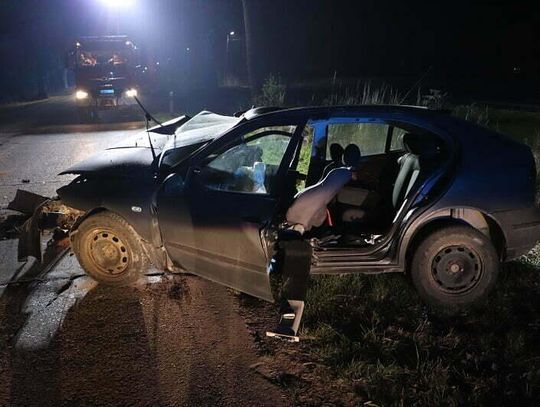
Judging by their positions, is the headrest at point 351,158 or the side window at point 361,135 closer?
the headrest at point 351,158

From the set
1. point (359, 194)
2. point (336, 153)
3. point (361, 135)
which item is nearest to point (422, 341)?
point (359, 194)

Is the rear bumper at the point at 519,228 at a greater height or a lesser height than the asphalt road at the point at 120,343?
greater

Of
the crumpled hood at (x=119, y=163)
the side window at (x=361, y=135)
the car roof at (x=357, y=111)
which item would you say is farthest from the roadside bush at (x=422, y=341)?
the side window at (x=361, y=135)

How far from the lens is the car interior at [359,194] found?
3.36 meters

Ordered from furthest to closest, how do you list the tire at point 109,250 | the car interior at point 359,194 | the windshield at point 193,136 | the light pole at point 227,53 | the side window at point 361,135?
the light pole at point 227,53 → the side window at point 361,135 → the windshield at point 193,136 → the tire at point 109,250 → the car interior at point 359,194

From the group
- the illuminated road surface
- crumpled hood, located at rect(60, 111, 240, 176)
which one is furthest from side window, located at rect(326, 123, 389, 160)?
the illuminated road surface

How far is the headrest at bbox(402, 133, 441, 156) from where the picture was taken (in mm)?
3793

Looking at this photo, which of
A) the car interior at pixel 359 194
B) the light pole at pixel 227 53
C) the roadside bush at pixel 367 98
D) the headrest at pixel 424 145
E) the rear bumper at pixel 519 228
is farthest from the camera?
the light pole at pixel 227 53

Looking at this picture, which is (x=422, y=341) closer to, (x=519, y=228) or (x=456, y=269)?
(x=456, y=269)

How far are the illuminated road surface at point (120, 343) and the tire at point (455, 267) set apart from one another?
1461 mm

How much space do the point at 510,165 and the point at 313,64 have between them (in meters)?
34.8

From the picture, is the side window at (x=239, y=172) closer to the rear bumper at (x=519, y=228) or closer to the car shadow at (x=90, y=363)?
the car shadow at (x=90, y=363)

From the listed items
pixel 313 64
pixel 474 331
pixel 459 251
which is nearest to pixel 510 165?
pixel 459 251

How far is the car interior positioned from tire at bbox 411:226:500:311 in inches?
14.8
